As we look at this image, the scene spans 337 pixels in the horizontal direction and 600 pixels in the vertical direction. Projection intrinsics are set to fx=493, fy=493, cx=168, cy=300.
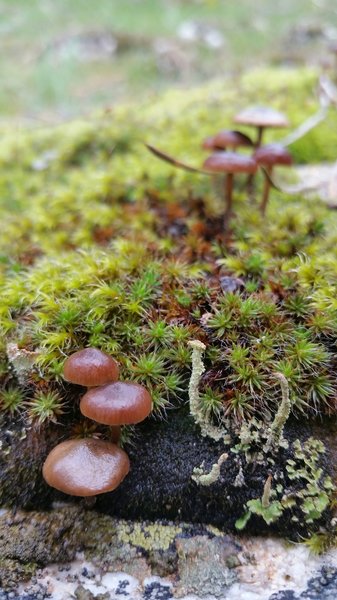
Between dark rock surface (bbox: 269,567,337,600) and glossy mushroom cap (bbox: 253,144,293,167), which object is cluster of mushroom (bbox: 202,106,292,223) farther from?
dark rock surface (bbox: 269,567,337,600)

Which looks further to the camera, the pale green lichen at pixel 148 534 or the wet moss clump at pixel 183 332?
the wet moss clump at pixel 183 332

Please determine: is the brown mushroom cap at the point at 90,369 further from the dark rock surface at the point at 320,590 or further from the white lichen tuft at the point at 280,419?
the dark rock surface at the point at 320,590

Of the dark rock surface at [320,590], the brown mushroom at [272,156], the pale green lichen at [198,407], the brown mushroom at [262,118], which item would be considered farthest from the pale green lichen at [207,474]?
the brown mushroom at [262,118]

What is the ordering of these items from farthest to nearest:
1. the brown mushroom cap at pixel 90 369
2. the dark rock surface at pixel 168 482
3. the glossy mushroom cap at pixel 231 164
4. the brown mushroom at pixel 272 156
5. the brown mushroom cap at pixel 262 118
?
the brown mushroom cap at pixel 262 118 → the brown mushroom at pixel 272 156 → the glossy mushroom cap at pixel 231 164 → the dark rock surface at pixel 168 482 → the brown mushroom cap at pixel 90 369

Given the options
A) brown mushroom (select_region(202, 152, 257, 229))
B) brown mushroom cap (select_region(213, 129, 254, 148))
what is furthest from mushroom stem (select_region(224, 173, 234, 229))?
brown mushroom cap (select_region(213, 129, 254, 148))

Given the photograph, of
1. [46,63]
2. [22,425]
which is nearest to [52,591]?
[22,425]

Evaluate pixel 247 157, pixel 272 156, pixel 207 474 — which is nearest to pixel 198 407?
pixel 207 474

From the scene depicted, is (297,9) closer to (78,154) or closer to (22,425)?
(78,154)
